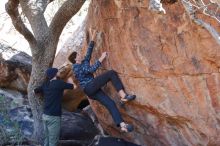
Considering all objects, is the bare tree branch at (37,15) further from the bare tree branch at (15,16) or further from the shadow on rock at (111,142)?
the shadow on rock at (111,142)

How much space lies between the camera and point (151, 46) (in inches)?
294

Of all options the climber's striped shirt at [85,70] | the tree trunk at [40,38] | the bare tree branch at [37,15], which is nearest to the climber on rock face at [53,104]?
the climber's striped shirt at [85,70]

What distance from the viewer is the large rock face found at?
22.9 feet

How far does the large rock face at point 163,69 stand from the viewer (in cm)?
698

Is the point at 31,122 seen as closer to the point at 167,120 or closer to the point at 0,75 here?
the point at 0,75

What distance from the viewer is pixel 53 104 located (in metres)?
8.62

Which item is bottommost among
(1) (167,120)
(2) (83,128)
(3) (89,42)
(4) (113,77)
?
(2) (83,128)

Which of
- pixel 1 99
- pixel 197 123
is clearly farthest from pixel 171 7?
pixel 1 99

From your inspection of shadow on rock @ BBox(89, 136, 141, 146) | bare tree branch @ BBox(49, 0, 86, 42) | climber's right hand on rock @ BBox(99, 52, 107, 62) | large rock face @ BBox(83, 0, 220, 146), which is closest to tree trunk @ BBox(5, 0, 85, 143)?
bare tree branch @ BBox(49, 0, 86, 42)

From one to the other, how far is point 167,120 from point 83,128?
127 inches

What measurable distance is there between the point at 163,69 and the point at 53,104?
2.39 meters

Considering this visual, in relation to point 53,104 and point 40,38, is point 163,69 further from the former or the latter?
point 40,38

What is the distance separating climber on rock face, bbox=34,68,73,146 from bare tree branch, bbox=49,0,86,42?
119 cm

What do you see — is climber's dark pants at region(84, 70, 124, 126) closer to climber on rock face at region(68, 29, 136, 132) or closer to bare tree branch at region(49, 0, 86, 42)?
climber on rock face at region(68, 29, 136, 132)
